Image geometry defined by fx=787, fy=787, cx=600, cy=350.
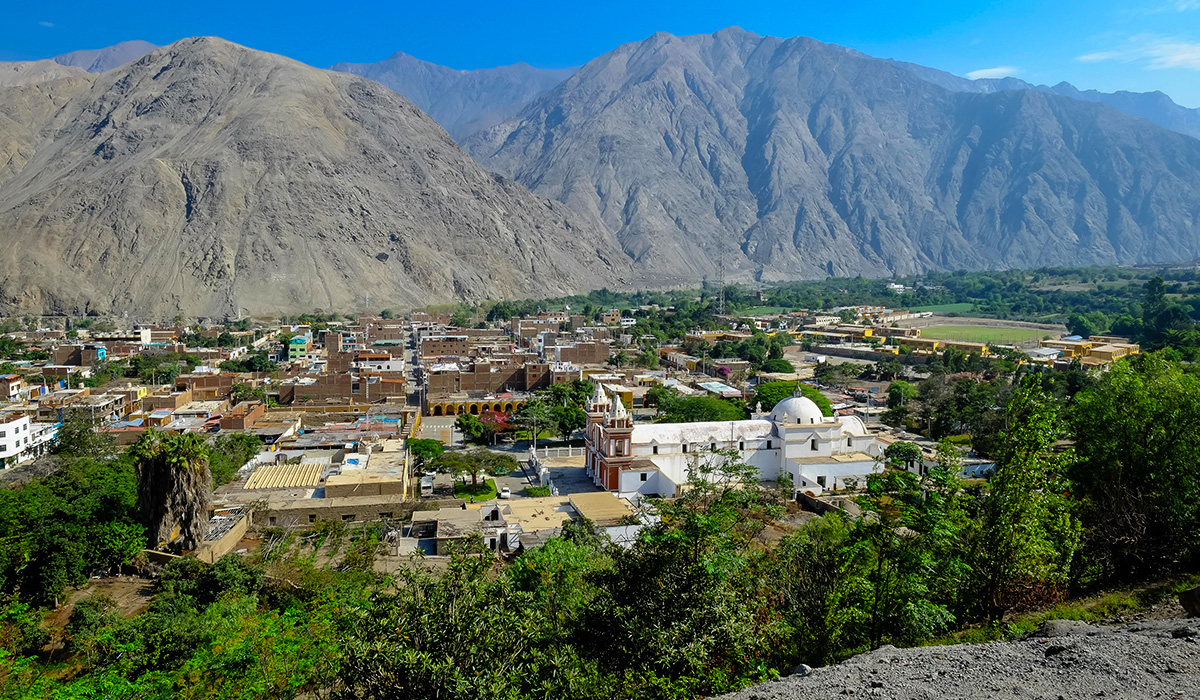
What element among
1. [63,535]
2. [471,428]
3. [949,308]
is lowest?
[471,428]

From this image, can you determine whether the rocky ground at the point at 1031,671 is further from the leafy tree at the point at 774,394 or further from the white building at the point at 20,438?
the white building at the point at 20,438

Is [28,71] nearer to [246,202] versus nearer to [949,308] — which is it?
[246,202]

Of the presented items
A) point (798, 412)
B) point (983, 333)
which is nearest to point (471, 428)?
point (798, 412)

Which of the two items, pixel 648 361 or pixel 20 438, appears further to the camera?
pixel 648 361

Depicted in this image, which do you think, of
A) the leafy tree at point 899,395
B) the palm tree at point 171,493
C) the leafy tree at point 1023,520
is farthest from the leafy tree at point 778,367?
the leafy tree at point 1023,520

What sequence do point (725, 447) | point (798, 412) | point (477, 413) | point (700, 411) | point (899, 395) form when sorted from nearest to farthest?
point (725, 447), point (798, 412), point (700, 411), point (477, 413), point (899, 395)

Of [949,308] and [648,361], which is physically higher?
[949,308]

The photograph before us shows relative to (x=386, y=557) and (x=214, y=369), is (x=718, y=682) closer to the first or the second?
(x=386, y=557)
